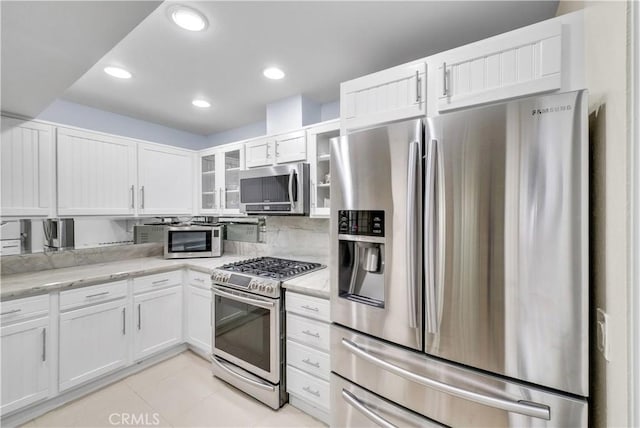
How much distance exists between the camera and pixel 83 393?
6.91 feet

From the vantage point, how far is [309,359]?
186cm

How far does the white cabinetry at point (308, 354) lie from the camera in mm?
1794

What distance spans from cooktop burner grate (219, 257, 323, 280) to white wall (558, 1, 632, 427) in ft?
5.55

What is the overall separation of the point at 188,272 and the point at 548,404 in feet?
9.38

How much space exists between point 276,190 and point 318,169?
44 centimetres

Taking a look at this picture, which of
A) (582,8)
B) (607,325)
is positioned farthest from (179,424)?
(582,8)

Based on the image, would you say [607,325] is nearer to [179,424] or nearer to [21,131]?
[179,424]

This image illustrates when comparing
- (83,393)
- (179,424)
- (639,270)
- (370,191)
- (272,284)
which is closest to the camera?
(639,270)

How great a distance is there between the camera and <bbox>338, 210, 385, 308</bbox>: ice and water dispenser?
1.43 meters

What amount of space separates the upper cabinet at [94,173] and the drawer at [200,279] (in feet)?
3.11

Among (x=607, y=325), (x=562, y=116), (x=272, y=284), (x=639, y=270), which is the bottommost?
(x=272, y=284)

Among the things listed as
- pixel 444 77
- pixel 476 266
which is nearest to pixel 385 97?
pixel 444 77

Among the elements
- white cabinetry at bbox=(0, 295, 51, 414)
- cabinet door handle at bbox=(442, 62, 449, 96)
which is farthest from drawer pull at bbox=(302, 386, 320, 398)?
cabinet door handle at bbox=(442, 62, 449, 96)

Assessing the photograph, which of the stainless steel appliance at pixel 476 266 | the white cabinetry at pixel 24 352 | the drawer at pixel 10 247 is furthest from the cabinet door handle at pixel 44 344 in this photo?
the stainless steel appliance at pixel 476 266
